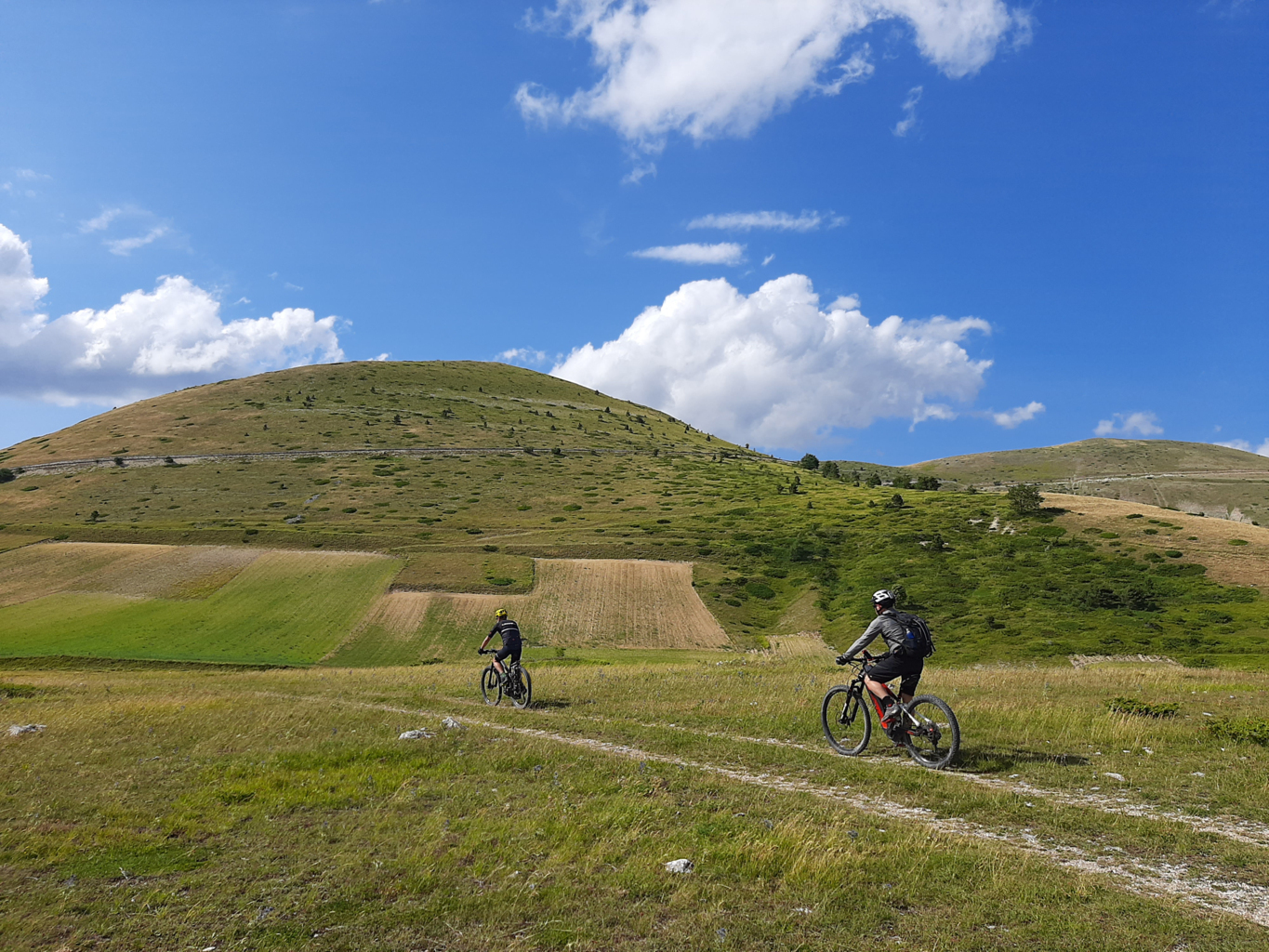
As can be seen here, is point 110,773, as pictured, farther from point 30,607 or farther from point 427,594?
point 30,607

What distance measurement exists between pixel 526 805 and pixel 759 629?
54.5 meters

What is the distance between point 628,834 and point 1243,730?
13.7m

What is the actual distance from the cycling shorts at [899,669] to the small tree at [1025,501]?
8119 cm

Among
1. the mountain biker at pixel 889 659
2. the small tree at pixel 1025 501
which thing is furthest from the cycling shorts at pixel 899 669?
the small tree at pixel 1025 501

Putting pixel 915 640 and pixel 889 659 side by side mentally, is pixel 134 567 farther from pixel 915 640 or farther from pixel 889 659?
pixel 915 640

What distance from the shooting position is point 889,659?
13.8m

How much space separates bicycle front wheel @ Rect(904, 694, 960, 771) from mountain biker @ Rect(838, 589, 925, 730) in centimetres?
31

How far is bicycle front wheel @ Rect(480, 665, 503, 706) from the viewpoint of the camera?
24.2m

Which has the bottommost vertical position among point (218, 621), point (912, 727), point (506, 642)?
point (218, 621)

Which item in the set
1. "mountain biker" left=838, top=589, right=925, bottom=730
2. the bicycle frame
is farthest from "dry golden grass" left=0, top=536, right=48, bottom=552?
"mountain biker" left=838, top=589, right=925, bottom=730

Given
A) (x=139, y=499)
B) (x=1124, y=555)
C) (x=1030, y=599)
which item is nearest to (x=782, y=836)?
(x=1030, y=599)

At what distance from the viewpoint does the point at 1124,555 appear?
221ft

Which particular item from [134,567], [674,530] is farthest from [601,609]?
[134,567]

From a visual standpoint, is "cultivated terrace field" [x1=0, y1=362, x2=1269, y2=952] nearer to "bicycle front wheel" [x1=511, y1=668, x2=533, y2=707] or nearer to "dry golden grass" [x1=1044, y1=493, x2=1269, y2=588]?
"bicycle front wheel" [x1=511, y1=668, x2=533, y2=707]
